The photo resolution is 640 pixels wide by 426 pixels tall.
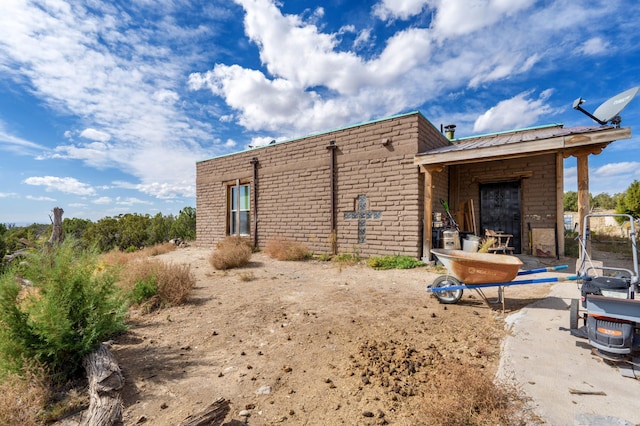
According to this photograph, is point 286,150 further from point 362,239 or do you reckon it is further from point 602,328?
point 602,328

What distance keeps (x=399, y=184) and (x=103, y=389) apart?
7.48 metres

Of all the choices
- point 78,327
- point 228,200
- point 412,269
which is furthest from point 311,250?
point 78,327

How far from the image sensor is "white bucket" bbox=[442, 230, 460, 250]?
7.69 metres

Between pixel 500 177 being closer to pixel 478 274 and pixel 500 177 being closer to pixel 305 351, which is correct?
pixel 478 274

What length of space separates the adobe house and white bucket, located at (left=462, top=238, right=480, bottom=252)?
31.2 inches

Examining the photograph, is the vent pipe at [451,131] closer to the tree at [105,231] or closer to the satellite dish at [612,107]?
the satellite dish at [612,107]

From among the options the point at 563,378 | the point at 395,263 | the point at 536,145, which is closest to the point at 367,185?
the point at 395,263

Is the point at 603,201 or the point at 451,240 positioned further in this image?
the point at 603,201

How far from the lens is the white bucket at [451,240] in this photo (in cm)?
769

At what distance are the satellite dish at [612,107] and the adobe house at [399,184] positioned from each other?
0.28 meters

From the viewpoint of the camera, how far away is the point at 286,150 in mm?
10461

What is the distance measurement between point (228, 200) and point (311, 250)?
5.04 m

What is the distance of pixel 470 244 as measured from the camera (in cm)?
777

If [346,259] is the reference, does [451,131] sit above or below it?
above
